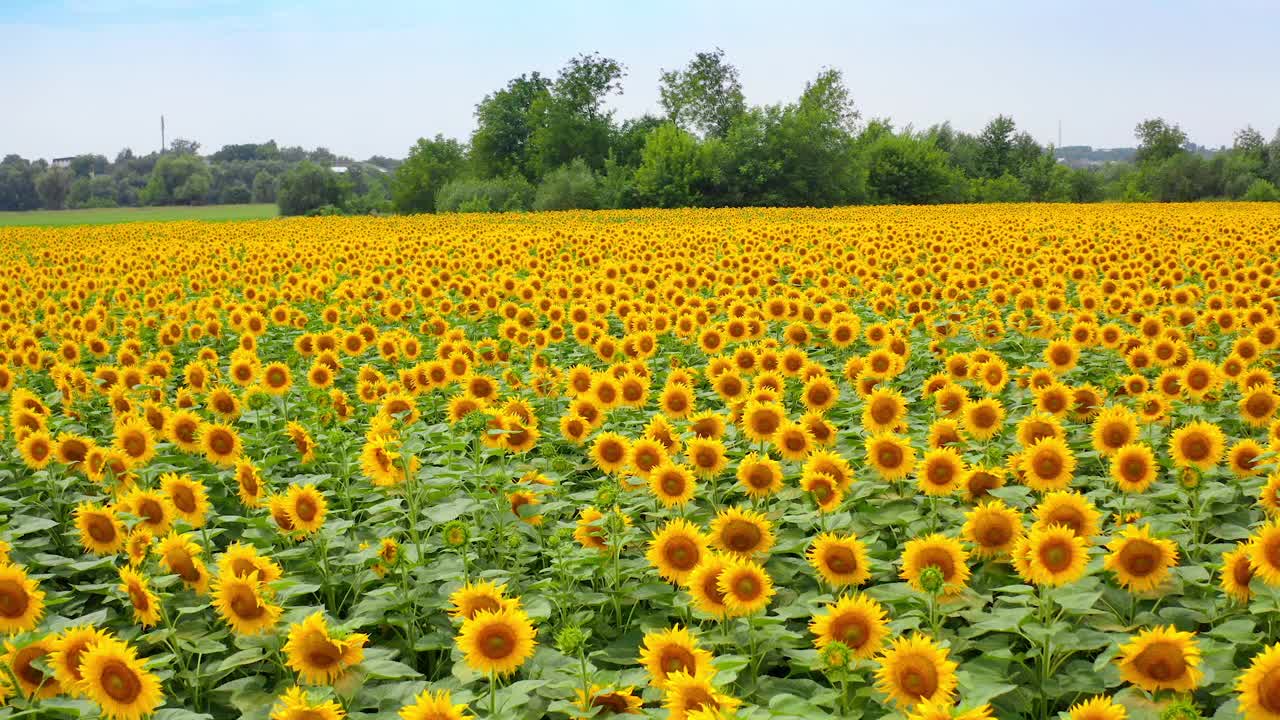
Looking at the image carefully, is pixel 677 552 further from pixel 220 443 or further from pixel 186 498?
pixel 220 443

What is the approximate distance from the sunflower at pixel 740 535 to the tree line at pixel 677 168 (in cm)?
4699

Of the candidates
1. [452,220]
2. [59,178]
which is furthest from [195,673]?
[59,178]

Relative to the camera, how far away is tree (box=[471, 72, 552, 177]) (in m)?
72.0

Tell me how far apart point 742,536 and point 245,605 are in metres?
1.87

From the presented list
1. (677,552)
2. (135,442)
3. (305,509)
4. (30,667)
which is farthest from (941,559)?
(135,442)

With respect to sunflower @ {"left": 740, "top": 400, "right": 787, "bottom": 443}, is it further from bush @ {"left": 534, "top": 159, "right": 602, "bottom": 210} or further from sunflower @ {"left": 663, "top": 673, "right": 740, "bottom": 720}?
bush @ {"left": 534, "top": 159, "right": 602, "bottom": 210}

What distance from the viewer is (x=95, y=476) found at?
4.94 m

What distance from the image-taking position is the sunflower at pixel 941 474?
4496mm

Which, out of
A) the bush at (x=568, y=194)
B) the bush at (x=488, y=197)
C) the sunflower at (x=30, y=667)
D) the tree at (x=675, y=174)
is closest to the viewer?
the sunflower at (x=30, y=667)

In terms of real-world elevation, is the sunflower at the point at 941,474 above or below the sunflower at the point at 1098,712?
above

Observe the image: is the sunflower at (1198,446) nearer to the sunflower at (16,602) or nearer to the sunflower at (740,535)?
the sunflower at (740,535)

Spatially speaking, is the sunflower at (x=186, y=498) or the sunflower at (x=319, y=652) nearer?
the sunflower at (x=319, y=652)

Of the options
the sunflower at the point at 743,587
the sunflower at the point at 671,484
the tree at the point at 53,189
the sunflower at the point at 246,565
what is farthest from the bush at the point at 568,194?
the tree at the point at 53,189

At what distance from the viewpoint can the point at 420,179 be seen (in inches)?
2931
